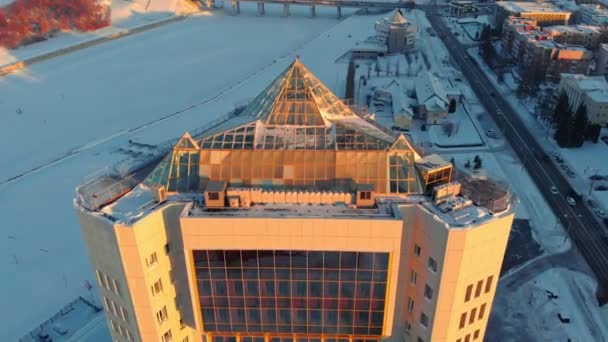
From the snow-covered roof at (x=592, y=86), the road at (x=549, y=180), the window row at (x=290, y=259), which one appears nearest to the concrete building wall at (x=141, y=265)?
the window row at (x=290, y=259)

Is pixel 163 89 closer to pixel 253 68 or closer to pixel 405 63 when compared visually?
pixel 253 68

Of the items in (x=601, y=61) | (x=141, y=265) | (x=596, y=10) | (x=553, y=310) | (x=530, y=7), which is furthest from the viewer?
(x=530, y=7)

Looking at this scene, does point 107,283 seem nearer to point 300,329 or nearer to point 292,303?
point 292,303

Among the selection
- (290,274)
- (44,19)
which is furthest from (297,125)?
(44,19)

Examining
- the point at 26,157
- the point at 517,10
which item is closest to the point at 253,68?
the point at 26,157

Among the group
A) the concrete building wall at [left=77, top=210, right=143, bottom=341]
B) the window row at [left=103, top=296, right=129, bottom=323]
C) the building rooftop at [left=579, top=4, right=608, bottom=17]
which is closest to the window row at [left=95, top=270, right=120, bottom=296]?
the concrete building wall at [left=77, top=210, right=143, bottom=341]

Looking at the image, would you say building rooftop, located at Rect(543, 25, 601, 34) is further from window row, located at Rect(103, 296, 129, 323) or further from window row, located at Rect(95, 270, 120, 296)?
window row, located at Rect(95, 270, 120, 296)
